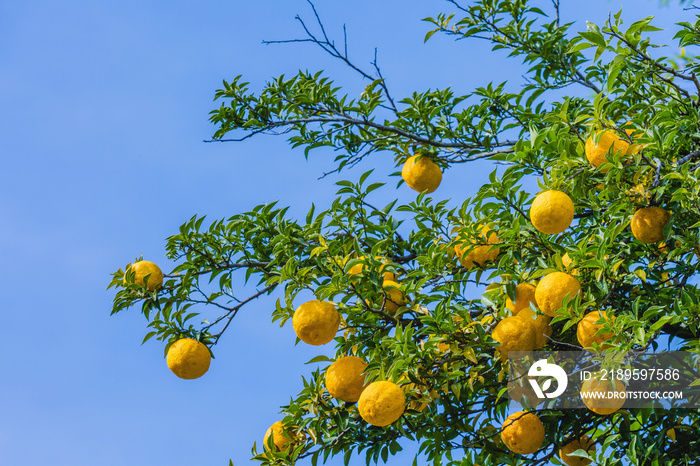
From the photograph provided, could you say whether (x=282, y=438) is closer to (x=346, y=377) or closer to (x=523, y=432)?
(x=346, y=377)

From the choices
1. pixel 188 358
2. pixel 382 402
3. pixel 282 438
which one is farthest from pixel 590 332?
pixel 188 358

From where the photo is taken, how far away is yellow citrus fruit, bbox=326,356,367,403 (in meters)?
3.33

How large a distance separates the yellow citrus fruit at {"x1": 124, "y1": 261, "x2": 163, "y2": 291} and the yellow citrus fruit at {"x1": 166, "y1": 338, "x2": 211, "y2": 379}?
42 cm

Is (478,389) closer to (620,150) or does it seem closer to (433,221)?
(433,221)

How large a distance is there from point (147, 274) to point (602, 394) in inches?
101

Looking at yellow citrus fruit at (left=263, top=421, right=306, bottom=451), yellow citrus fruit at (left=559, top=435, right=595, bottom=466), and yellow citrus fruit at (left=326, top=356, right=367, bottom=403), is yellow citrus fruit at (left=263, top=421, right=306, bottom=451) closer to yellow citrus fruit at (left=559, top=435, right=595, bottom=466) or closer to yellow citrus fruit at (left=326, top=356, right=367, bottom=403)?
yellow citrus fruit at (left=326, top=356, right=367, bottom=403)

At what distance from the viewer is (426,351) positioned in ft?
10.7

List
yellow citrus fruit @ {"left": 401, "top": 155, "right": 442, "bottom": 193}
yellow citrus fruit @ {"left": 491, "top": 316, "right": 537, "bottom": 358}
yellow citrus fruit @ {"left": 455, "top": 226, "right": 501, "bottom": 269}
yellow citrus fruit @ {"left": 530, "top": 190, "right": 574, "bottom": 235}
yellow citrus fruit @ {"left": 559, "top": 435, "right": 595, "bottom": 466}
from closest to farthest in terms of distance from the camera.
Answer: yellow citrus fruit @ {"left": 530, "top": 190, "right": 574, "bottom": 235} → yellow citrus fruit @ {"left": 491, "top": 316, "right": 537, "bottom": 358} → yellow citrus fruit @ {"left": 455, "top": 226, "right": 501, "bottom": 269} → yellow citrus fruit @ {"left": 559, "top": 435, "right": 595, "bottom": 466} → yellow citrus fruit @ {"left": 401, "top": 155, "right": 442, "bottom": 193}

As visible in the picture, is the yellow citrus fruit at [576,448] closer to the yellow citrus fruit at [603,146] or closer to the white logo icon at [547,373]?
the white logo icon at [547,373]

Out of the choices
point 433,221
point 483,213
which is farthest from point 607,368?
point 433,221

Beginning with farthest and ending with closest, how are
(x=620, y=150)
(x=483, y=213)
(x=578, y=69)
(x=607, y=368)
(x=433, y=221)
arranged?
(x=578, y=69)
(x=433, y=221)
(x=483, y=213)
(x=620, y=150)
(x=607, y=368)

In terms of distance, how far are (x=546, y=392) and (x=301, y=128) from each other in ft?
8.55

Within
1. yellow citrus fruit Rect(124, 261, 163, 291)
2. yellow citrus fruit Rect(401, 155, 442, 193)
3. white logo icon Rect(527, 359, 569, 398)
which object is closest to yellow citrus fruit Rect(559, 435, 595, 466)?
white logo icon Rect(527, 359, 569, 398)

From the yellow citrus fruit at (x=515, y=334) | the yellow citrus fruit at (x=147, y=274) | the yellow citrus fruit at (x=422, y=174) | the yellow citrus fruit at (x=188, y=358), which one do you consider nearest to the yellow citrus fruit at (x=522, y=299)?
the yellow citrus fruit at (x=515, y=334)
